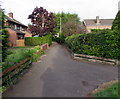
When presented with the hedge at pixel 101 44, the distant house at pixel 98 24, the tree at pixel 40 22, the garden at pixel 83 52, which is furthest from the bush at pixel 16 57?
the distant house at pixel 98 24

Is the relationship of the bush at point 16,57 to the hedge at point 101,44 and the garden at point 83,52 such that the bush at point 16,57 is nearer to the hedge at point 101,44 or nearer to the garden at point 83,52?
the garden at point 83,52

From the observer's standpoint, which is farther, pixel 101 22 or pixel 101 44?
pixel 101 22

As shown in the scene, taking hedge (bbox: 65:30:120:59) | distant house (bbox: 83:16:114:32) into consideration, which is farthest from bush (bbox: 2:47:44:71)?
distant house (bbox: 83:16:114:32)

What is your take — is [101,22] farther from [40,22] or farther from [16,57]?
[16,57]

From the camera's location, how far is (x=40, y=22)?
26.1 metres

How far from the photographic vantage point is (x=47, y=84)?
435cm

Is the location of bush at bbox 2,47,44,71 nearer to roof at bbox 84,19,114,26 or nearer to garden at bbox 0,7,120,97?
garden at bbox 0,7,120,97

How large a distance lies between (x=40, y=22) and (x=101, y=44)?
21.1m

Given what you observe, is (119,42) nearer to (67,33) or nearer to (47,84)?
(47,84)

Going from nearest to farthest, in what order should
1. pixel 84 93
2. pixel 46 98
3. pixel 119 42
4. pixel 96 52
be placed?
pixel 46 98 → pixel 84 93 → pixel 119 42 → pixel 96 52

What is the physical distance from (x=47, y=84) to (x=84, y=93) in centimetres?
167

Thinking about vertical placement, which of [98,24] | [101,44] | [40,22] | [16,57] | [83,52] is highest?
[98,24]

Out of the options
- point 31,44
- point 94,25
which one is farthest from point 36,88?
point 94,25

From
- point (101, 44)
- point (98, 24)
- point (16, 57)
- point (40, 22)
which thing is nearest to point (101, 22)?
point (98, 24)
